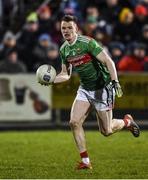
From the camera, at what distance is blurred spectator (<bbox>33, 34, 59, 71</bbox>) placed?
739 inches

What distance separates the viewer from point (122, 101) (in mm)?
17953

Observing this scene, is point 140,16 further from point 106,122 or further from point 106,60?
point 106,60

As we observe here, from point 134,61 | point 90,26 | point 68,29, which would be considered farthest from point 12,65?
point 68,29

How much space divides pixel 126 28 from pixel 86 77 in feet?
29.0

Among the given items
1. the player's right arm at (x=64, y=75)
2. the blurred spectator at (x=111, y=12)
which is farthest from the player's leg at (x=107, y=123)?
the blurred spectator at (x=111, y=12)

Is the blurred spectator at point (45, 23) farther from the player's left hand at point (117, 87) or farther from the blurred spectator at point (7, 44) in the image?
the player's left hand at point (117, 87)

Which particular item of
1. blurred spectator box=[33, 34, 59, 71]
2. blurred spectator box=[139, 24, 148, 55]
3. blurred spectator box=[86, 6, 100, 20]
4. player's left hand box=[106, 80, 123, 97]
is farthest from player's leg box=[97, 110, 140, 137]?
blurred spectator box=[86, 6, 100, 20]

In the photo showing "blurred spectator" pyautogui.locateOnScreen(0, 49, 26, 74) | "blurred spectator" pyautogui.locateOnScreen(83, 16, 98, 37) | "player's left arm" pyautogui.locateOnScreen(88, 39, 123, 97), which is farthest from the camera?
"blurred spectator" pyautogui.locateOnScreen(83, 16, 98, 37)

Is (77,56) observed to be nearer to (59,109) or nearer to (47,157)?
(47,157)

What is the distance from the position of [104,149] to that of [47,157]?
5.28 feet

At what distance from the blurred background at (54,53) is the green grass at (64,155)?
515 millimetres

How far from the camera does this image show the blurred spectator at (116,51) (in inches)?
738

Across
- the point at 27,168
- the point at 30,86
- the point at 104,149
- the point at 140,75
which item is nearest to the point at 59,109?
the point at 30,86

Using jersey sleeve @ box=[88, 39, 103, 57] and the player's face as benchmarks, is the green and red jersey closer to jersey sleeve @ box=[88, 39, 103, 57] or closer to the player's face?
jersey sleeve @ box=[88, 39, 103, 57]
